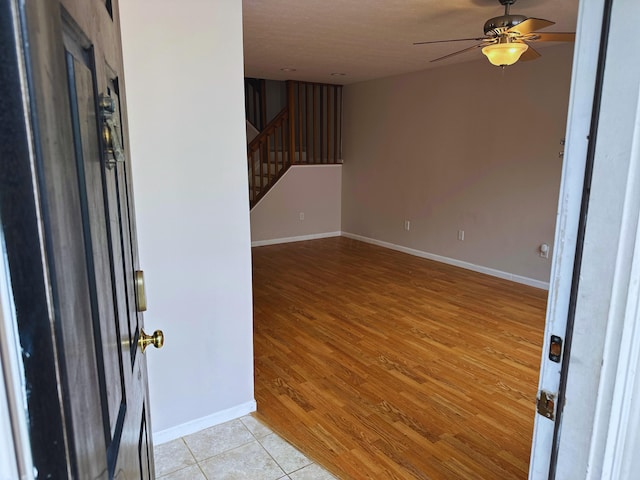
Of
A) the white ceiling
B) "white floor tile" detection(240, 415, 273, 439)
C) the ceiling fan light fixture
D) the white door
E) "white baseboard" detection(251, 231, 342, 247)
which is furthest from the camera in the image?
"white baseboard" detection(251, 231, 342, 247)

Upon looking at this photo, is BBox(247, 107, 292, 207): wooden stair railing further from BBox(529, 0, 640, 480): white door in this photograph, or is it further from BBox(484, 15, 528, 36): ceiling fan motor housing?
BBox(529, 0, 640, 480): white door

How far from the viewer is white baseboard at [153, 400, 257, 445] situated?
2129 mm

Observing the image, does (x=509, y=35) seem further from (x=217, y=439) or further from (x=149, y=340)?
(x=217, y=439)

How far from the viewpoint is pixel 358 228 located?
284 inches

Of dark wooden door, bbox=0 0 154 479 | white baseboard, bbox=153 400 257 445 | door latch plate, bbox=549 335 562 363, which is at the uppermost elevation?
dark wooden door, bbox=0 0 154 479

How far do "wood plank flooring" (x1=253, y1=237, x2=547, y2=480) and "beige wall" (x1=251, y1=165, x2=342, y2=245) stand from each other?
6.11 feet

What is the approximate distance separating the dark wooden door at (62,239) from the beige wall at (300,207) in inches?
236

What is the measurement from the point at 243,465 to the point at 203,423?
37 cm

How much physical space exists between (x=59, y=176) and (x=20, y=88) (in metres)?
0.09

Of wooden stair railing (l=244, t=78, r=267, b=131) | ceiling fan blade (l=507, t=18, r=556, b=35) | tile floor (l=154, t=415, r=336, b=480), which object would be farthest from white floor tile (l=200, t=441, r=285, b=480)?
wooden stair railing (l=244, t=78, r=267, b=131)

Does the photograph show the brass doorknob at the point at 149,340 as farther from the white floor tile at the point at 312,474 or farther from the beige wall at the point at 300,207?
the beige wall at the point at 300,207

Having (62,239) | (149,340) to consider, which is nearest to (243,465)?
(149,340)

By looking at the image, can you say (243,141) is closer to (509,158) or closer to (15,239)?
(15,239)

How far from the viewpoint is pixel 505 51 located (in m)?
A: 2.89
